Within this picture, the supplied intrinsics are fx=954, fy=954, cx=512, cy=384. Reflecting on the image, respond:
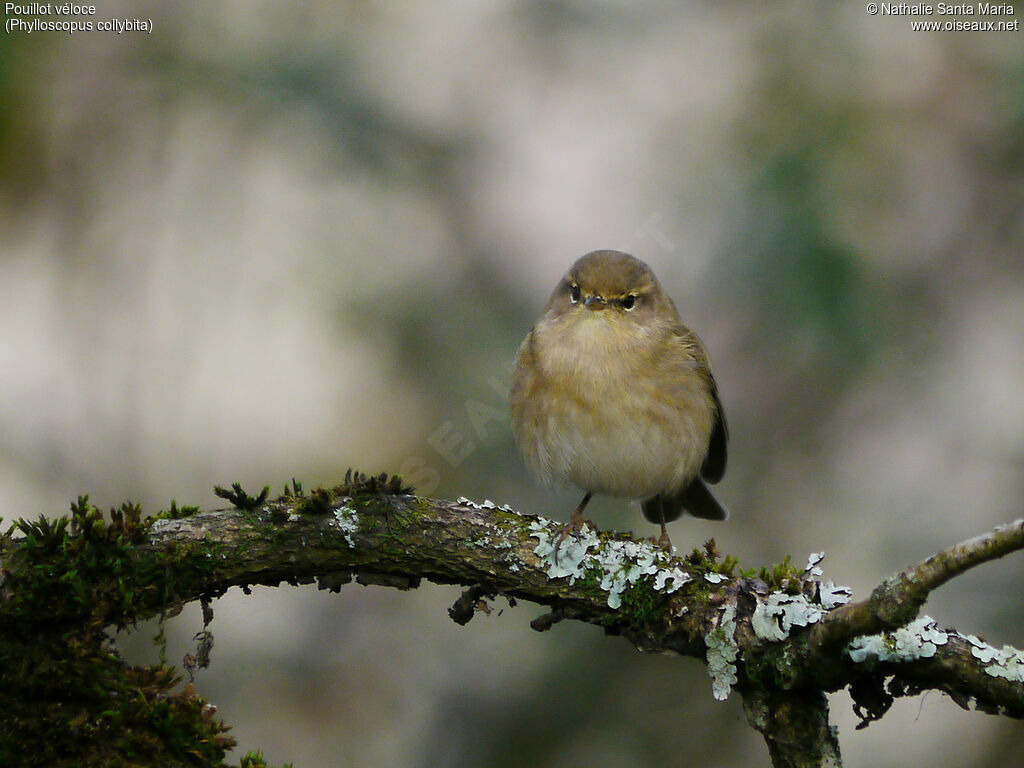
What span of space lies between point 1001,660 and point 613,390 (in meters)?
2.13

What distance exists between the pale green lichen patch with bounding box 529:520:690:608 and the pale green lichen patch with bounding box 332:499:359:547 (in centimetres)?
61

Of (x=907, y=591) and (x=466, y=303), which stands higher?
(x=466, y=303)

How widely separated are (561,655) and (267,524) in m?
2.67

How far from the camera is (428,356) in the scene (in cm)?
618

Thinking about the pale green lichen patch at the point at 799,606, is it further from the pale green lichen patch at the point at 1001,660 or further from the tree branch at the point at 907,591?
the pale green lichen patch at the point at 1001,660

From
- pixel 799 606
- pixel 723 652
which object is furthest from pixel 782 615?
pixel 723 652

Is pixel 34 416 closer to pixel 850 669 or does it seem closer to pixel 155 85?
pixel 155 85

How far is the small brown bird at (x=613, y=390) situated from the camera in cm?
437

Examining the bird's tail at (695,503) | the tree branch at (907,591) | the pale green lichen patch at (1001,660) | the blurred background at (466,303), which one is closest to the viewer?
the tree branch at (907,591)

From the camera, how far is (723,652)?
2.98 metres

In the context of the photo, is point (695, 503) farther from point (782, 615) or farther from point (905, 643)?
point (905, 643)

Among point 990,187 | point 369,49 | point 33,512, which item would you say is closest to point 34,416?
point 33,512

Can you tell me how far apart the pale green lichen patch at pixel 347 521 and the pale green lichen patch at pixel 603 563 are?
0.61 m

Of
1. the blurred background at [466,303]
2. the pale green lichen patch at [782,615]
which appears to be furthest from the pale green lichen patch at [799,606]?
the blurred background at [466,303]
